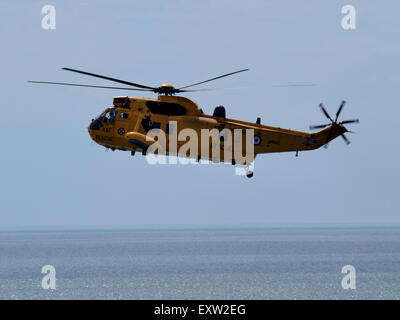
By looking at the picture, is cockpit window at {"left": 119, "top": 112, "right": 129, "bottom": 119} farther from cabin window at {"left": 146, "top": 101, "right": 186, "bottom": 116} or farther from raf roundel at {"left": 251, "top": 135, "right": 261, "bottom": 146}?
raf roundel at {"left": 251, "top": 135, "right": 261, "bottom": 146}

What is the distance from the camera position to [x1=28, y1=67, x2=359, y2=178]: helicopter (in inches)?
1751

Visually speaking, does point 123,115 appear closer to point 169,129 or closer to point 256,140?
point 169,129

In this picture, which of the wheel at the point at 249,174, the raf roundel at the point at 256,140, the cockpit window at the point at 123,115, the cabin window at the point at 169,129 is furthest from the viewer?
the cockpit window at the point at 123,115

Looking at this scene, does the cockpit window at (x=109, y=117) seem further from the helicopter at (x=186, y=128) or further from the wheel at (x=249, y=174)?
the wheel at (x=249, y=174)

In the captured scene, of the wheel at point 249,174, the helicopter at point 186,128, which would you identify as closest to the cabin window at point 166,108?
the helicopter at point 186,128

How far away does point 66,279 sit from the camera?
131 metres

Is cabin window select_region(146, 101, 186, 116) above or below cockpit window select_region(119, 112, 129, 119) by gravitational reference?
above

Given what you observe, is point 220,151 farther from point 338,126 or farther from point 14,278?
point 14,278

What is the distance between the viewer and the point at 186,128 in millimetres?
45125

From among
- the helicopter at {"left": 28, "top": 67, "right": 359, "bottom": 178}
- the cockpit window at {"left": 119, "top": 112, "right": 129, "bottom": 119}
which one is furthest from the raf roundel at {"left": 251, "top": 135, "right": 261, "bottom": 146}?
the cockpit window at {"left": 119, "top": 112, "right": 129, "bottom": 119}

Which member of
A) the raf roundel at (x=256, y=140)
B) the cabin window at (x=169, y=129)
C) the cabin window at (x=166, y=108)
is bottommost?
the raf roundel at (x=256, y=140)

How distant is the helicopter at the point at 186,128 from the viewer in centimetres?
4447

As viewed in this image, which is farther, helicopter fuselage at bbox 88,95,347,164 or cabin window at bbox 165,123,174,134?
cabin window at bbox 165,123,174,134
